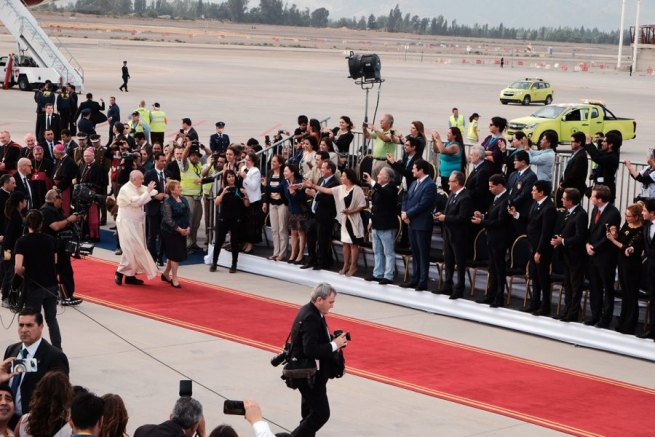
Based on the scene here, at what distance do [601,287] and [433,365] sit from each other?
251 centimetres

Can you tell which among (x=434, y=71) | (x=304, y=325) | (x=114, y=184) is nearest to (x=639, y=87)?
(x=434, y=71)

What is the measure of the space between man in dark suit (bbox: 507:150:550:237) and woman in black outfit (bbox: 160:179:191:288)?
194 inches

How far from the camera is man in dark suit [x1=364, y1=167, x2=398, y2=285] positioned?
15594mm

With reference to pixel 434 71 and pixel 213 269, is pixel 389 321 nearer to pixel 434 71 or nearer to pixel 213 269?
pixel 213 269

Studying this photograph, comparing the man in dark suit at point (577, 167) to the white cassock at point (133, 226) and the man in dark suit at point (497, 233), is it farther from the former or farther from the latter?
the white cassock at point (133, 226)

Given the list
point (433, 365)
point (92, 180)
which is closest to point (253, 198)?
point (92, 180)

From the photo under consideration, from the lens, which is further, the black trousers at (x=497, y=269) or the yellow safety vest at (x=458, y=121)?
the yellow safety vest at (x=458, y=121)

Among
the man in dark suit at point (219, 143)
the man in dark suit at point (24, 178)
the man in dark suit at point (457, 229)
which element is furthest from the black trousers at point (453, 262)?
the man in dark suit at point (219, 143)

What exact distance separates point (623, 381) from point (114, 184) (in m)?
11.0

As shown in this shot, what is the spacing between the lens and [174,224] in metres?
16.2

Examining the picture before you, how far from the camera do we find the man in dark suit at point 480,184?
619 inches

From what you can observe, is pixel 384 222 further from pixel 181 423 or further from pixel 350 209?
pixel 181 423

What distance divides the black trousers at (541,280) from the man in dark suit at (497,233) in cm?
46

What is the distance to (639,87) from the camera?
226ft
